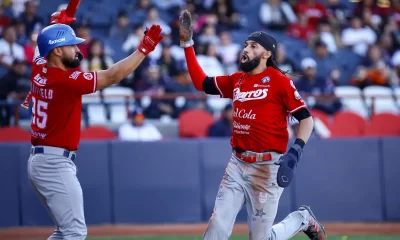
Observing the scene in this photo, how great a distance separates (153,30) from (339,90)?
326 inches

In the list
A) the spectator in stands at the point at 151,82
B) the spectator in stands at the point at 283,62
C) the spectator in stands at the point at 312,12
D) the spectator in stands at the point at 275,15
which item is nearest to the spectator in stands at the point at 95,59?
the spectator in stands at the point at 151,82

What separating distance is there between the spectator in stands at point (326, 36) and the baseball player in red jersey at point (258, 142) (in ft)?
29.6

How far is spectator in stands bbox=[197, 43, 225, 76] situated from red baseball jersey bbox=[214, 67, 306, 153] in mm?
6906

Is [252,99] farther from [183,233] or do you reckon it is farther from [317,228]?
[183,233]

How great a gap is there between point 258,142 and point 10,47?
811 centimetres

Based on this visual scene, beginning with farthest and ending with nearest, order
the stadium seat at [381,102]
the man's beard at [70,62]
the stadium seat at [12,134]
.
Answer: the stadium seat at [381,102] → the stadium seat at [12,134] → the man's beard at [70,62]

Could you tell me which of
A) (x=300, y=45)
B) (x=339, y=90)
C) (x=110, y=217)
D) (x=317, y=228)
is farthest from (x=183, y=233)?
(x=300, y=45)

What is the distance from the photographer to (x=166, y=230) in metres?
10.8

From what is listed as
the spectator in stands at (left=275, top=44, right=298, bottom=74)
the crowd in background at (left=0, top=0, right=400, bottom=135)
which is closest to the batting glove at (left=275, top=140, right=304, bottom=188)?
the crowd in background at (left=0, top=0, right=400, bottom=135)

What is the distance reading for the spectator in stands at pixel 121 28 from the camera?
1454 cm

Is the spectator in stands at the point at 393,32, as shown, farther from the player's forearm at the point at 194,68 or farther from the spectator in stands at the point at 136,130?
the player's forearm at the point at 194,68

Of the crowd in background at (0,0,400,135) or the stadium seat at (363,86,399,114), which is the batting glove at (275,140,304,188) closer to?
the crowd in background at (0,0,400,135)

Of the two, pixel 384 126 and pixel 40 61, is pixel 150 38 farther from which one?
pixel 384 126

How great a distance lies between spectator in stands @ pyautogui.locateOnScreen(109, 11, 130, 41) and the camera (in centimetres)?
1454
